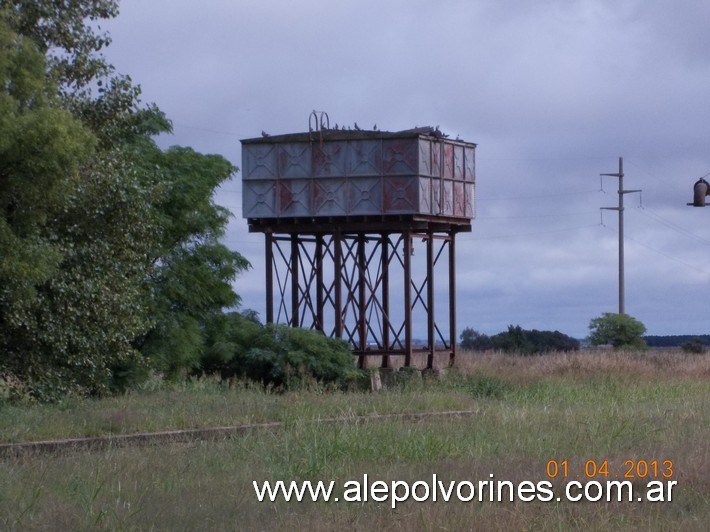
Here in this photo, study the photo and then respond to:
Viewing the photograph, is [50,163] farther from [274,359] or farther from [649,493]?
[274,359]

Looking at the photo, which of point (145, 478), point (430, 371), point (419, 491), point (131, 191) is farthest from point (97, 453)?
point (430, 371)

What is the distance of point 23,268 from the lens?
15.6 meters

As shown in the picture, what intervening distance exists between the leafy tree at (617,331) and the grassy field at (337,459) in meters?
37.7

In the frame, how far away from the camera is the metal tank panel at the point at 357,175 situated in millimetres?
32719

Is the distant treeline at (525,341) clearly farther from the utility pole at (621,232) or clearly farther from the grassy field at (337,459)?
the grassy field at (337,459)

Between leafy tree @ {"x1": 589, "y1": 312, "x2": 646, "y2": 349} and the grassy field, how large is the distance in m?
37.7

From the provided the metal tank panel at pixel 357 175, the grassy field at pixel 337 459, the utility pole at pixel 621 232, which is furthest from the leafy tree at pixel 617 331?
the grassy field at pixel 337 459

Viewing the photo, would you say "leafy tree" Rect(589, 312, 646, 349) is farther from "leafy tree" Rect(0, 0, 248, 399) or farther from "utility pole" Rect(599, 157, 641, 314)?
"leafy tree" Rect(0, 0, 248, 399)

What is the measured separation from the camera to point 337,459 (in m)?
12.3

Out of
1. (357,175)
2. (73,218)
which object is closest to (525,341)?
(357,175)

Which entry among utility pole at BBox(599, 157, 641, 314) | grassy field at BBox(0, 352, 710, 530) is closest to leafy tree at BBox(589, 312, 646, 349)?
utility pole at BBox(599, 157, 641, 314)

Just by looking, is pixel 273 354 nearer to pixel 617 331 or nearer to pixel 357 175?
pixel 357 175

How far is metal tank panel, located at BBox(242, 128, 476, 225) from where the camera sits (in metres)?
32.7

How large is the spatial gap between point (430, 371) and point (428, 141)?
22.6 feet
